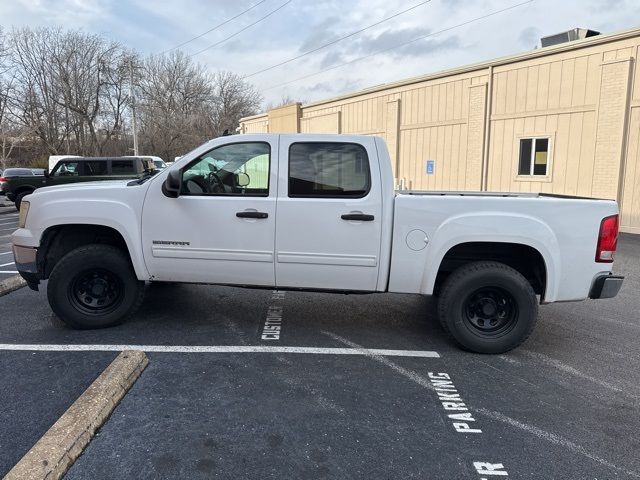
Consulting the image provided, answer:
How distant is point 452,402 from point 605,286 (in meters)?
1.87

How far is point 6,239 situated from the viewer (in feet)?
37.7

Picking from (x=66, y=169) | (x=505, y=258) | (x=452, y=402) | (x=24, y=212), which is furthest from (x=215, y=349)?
(x=66, y=169)

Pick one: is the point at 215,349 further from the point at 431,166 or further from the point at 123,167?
the point at 431,166

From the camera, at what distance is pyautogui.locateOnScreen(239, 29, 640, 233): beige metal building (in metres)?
12.0

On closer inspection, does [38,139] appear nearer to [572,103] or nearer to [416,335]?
[572,103]

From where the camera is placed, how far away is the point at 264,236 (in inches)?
177

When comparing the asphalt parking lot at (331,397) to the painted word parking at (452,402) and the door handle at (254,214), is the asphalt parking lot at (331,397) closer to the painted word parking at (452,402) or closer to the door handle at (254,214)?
the painted word parking at (452,402)

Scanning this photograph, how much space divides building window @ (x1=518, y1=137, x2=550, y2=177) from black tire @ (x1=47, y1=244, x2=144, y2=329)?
41.5 ft

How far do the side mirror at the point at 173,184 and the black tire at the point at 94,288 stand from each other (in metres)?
0.88

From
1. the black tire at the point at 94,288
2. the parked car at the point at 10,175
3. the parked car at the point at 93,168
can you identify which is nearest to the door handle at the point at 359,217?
the black tire at the point at 94,288

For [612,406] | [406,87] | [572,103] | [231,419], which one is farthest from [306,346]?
[406,87]

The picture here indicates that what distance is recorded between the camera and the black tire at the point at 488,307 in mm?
4250

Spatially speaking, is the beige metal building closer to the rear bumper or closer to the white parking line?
the rear bumper

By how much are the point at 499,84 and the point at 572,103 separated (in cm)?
251
